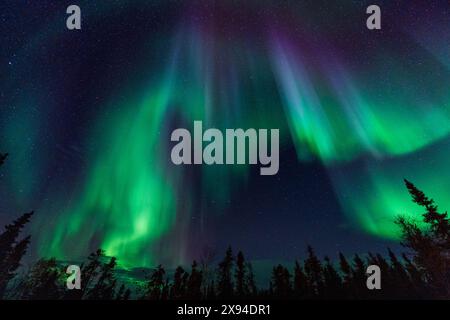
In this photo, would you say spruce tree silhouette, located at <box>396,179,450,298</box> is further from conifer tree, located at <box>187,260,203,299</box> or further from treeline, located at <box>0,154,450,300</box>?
conifer tree, located at <box>187,260,203,299</box>

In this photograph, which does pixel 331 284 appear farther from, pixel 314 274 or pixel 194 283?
pixel 194 283

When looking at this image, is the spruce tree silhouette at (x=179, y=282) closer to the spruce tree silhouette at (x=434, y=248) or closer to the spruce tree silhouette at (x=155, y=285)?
the spruce tree silhouette at (x=155, y=285)

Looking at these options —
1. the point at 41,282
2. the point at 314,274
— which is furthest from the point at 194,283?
the point at 41,282

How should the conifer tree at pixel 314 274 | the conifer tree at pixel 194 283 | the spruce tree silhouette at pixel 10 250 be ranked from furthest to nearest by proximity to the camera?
the conifer tree at pixel 194 283
the conifer tree at pixel 314 274
the spruce tree silhouette at pixel 10 250

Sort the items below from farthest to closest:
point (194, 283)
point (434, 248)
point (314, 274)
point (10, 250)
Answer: point (194, 283) < point (314, 274) < point (10, 250) < point (434, 248)

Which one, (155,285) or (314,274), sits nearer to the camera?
(314,274)

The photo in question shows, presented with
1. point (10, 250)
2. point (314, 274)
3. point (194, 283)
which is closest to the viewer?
point (10, 250)

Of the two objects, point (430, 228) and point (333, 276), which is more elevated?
point (430, 228)

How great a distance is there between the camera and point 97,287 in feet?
158

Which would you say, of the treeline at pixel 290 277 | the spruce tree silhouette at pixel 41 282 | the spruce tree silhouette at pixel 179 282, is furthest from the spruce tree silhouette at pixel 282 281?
the spruce tree silhouette at pixel 41 282
